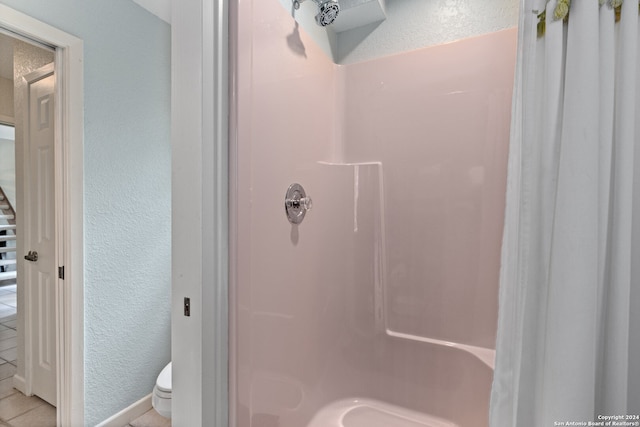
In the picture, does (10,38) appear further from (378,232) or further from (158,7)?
(378,232)

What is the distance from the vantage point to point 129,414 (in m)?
1.77

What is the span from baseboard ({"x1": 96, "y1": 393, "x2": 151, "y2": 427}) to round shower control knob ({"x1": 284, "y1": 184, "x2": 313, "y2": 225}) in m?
1.52

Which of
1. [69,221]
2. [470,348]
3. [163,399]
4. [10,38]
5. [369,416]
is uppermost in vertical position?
[10,38]

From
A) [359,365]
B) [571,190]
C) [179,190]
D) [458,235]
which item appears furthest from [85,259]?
[571,190]

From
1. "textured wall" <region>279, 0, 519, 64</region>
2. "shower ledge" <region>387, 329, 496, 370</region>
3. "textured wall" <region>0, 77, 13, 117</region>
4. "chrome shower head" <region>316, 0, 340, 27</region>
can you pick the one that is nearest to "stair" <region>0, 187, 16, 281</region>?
"textured wall" <region>0, 77, 13, 117</region>

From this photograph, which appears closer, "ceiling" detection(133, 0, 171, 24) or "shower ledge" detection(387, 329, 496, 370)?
"shower ledge" detection(387, 329, 496, 370)

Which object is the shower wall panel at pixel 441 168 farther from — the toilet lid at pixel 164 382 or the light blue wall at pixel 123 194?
the light blue wall at pixel 123 194

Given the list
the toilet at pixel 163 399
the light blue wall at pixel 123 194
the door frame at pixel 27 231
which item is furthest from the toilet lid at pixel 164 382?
the door frame at pixel 27 231

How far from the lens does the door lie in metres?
1.68

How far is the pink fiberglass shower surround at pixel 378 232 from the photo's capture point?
1154mm

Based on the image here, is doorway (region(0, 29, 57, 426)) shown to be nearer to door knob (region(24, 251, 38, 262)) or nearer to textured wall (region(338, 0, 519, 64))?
door knob (region(24, 251, 38, 262))

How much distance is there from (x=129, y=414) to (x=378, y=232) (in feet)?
5.66

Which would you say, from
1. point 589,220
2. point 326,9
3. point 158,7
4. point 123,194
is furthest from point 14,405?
point 589,220

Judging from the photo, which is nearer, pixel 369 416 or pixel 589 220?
pixel 589 220
